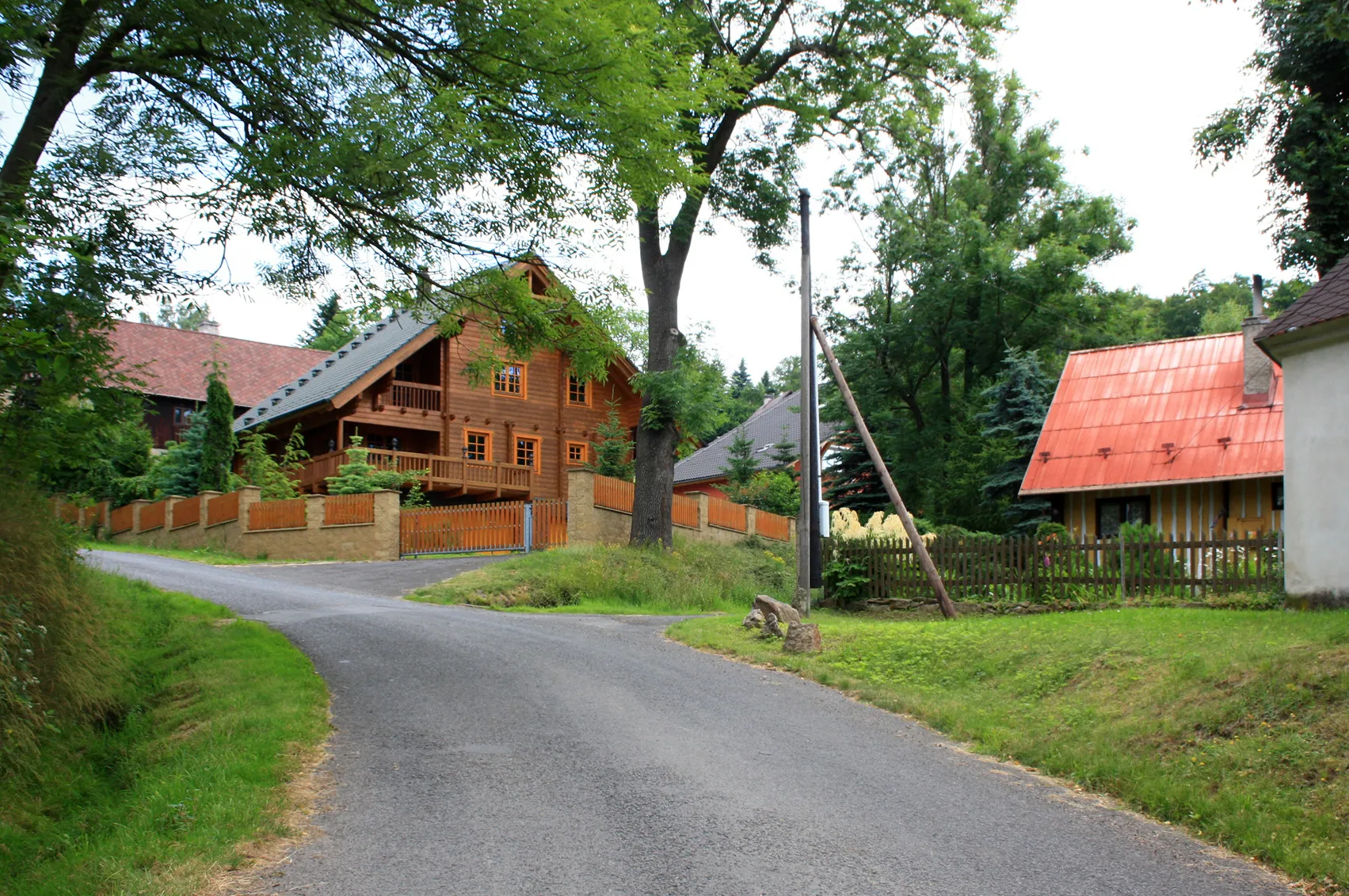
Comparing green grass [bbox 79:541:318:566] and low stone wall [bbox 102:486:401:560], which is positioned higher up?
low stone wall [bbox 102:486:401:560]

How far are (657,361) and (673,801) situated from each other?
58.6 feet

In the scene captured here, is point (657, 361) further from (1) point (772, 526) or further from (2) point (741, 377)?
(2) point (741, 377)

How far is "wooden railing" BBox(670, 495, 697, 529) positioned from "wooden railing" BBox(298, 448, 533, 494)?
→ 7225 millimetres

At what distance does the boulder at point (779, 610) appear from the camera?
15430mm

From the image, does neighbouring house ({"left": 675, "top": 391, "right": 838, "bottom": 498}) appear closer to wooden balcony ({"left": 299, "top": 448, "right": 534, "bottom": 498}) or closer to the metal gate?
wooden balcony ({"left": 299, "top": 448, "right": 534, "bottom": 498})

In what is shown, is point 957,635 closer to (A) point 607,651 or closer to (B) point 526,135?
(A) point 607,651

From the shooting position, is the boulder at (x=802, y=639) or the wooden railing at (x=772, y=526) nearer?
the boulder at (x=802, y=639)

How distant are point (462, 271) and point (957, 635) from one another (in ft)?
25.3

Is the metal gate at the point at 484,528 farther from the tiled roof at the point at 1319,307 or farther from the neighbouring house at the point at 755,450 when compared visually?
the neighbouring house at the point at 755,450

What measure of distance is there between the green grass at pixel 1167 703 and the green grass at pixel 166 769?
18.9 ft

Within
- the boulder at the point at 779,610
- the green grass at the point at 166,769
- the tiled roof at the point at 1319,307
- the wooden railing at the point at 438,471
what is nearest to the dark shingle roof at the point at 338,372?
the wooden railing at the point at 438,471

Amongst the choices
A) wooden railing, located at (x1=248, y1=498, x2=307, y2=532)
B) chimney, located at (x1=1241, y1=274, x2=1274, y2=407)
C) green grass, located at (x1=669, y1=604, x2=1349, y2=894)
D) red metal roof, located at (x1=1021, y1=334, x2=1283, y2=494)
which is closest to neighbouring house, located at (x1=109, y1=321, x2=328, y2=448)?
wooden railing, located at (x1=248, y1=498, x2=307, y2=532)

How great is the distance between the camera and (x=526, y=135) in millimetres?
11789

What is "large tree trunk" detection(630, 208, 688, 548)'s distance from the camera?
81.6 feet
